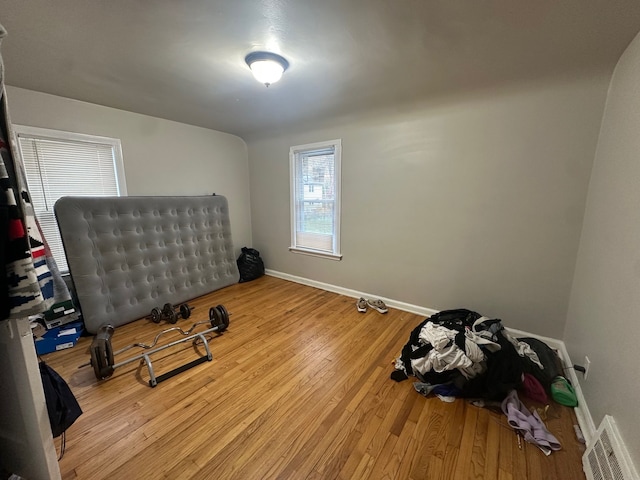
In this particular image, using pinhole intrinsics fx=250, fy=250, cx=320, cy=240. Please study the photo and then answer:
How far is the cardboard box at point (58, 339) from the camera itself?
2.26 meters

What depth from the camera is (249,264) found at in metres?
4.18

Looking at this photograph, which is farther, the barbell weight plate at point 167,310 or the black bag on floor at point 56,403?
the barbell weight plate at point 167,310

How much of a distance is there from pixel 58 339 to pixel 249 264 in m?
2.30

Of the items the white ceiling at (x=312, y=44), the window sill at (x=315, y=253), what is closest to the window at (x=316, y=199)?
the window sill at (x=315, y=253)

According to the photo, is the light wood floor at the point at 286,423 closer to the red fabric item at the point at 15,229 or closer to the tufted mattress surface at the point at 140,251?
the tufted mattress surface at the point at 140,251

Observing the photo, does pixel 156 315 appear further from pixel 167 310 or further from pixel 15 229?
pixel 15 229

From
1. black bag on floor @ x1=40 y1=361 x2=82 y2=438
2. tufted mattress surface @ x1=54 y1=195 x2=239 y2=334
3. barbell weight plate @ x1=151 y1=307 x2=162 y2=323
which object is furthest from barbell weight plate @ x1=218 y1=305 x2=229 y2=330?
black bag on floor @ x1=40 y1=361 x2=82 y2=438

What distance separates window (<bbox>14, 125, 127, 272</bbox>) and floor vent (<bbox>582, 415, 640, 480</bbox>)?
440cm

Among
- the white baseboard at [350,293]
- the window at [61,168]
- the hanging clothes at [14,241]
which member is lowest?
the white baseboard at [350,293]

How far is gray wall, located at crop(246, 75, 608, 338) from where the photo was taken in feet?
6.90

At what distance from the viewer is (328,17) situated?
142 centimetres

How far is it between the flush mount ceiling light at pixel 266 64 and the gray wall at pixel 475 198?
4.50 feet

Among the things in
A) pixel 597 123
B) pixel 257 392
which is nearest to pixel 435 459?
pixel 257 392

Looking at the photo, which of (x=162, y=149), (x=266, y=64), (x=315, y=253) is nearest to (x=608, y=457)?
(x=266, y=64)
